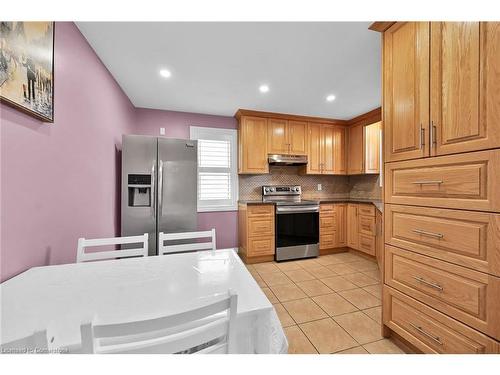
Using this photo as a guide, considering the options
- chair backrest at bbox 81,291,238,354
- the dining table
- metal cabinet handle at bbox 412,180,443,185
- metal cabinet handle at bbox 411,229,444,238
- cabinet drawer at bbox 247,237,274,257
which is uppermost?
metal cabinet handle at bbox 412,180,443,185

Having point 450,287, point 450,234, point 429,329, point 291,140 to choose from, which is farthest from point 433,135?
point 291,140

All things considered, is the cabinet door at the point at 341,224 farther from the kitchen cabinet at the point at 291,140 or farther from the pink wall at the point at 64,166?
the pink wall at the point at 64,166

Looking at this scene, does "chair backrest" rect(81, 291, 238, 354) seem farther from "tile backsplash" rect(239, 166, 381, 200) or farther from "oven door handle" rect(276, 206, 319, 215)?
"tile backsplash" rect(239, 166, 381, 200)

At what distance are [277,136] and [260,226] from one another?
1.58 m

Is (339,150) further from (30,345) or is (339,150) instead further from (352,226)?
(30,345)

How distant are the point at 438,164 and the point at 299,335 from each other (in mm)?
1585

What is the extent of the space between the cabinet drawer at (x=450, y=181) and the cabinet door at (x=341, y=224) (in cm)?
238

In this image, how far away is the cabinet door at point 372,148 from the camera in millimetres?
3637

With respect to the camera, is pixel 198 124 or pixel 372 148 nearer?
pixel 198 124

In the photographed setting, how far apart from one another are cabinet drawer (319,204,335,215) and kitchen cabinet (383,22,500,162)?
7.23 ft

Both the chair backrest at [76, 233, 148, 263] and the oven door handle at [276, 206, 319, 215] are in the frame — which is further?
the oven door handle at [276, 206, 319, 215]

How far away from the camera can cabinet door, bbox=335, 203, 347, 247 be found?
3.79 m

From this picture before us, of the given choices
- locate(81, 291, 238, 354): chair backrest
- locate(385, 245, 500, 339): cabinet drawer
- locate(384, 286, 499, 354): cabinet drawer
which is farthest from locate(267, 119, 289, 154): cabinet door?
locate(81, 291, 238, 354): chair backrest

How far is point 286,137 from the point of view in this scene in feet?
12.0
